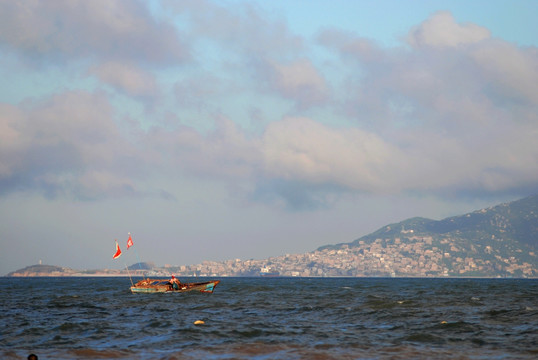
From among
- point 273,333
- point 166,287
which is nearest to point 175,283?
point 166,287

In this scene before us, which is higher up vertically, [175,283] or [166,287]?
[175,283]

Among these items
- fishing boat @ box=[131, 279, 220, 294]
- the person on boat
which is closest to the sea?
the person on boat

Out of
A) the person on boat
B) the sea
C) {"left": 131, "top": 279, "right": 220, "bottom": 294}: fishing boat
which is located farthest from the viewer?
{"left": 131, "top": 279, "right": 220, "bottom": 294}: fishing boat

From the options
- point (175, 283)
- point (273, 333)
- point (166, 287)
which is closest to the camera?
point (273, 333)

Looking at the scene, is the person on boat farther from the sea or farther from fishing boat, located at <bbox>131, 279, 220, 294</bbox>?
the sea

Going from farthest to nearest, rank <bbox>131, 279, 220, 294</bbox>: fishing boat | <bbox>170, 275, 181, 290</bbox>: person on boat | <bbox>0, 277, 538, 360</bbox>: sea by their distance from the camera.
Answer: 1. <bbox>131, 279, 220, 294</bbox>: fishing boat
2. <bbox>170, 275, 181, 290</bbox>: person on boat
3. <bbox>0, 277, 538, 360</bbox>: sea

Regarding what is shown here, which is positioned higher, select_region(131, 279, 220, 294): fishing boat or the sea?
select_region(131, 279, 220, 294): fishing boat

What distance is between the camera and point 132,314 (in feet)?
182

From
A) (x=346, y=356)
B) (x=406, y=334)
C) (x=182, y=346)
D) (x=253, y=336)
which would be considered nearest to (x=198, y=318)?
(x=253, y=336)

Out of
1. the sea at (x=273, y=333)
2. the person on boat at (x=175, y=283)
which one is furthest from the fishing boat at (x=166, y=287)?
the sea at (x=273, y=333)

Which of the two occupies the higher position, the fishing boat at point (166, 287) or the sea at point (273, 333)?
the fishing boat at point (166, 287)

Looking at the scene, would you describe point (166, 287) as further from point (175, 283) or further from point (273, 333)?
point (273, 333)

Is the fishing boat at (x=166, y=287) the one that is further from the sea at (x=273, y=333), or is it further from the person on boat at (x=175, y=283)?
the sea at (x=273, y=333)

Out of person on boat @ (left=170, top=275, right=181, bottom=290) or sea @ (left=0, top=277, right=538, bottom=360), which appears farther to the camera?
person on boat @ (left=170, top=275, right=181, bottom=290)
